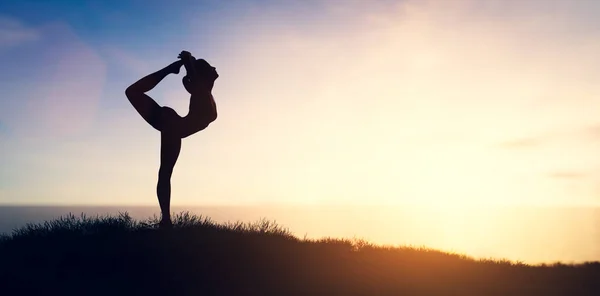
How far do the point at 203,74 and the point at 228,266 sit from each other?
15.7ft

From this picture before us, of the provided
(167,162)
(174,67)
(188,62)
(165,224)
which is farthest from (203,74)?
(165,224)

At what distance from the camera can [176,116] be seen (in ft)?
39.9

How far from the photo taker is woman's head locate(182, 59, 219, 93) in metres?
12.1

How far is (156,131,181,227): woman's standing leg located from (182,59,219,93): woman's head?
1.24m

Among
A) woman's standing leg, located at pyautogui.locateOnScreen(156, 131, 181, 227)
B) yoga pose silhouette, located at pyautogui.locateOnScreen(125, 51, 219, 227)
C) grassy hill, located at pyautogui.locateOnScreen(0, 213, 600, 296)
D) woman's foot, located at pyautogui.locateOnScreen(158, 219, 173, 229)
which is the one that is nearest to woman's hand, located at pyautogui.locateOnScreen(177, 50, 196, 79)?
yoga pose silhouette, located at pyautogui.locateOnScreen(125, 51, 219, 227)

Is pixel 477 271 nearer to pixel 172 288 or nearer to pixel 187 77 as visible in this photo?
pixel 172 288

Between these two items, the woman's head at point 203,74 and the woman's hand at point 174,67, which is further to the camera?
the woman's head at point 203,74

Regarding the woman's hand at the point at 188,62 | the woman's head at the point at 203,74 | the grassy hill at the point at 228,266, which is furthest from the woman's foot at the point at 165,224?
the woman's hand at the point at 188,62

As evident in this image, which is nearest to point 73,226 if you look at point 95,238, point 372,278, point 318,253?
point 95,238

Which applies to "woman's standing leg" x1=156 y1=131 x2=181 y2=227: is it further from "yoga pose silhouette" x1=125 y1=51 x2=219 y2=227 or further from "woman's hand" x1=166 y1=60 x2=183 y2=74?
"woman's hand" x1=166 y1=60 x2=183 y2=74

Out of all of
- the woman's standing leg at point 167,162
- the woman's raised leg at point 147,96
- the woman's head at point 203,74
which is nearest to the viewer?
the woman's raised leg at point 147,96

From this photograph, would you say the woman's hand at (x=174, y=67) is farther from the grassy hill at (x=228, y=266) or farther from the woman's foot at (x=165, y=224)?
the grassy hill at (x=228, y=266)

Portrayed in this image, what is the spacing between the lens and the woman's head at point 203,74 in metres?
12.1

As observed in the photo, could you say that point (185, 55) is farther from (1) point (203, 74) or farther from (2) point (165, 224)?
(2) point (165, 224)
